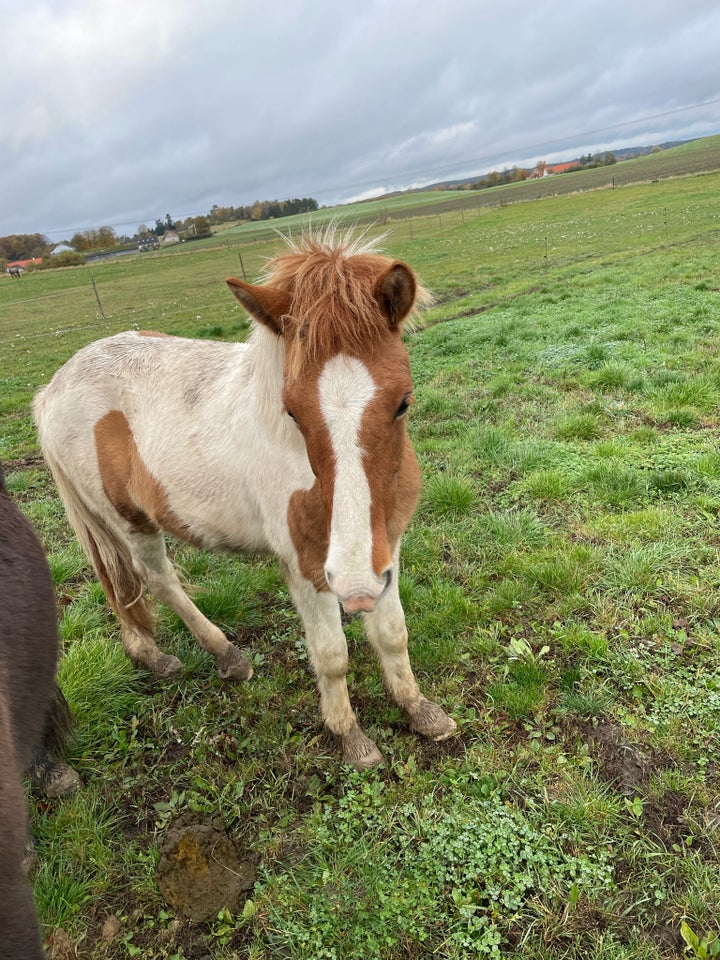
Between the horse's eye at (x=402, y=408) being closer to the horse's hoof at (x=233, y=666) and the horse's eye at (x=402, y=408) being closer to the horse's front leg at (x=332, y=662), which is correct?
the horse's front leg at (x=332, y=662)

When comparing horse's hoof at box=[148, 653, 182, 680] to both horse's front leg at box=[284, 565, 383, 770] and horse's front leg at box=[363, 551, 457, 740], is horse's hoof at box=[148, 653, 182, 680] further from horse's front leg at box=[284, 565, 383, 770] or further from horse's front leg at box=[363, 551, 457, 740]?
horse's front leg at box=[363, 551, 457, 740]

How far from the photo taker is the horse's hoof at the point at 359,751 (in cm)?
259

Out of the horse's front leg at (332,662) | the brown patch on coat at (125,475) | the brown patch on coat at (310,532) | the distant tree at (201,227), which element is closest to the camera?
the brown patch on coat at (310,532)

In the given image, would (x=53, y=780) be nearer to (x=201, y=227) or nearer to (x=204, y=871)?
(x=204, y=871)

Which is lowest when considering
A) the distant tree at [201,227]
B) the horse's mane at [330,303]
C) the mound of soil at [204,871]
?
the mound of soil at [204,871]

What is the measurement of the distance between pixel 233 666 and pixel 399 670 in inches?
42.1

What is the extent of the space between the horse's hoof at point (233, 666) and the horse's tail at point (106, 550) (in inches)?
A: 25.8

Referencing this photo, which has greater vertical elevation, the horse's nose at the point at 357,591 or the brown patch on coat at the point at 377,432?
the brown patch on coat at the point at 377,432

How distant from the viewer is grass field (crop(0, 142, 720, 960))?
200 cm

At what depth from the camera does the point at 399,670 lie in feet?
9.20

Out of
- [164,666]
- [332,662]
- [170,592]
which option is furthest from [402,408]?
[164,666]

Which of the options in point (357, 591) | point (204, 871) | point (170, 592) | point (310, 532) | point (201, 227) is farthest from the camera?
point (201, 227)

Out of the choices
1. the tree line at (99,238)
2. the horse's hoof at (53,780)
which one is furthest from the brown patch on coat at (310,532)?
the tree line at (99,238)

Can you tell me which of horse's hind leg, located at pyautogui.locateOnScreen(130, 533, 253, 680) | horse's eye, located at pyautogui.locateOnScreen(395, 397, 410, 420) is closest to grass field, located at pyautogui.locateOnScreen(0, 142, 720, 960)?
horse's hind leg, located at pyautogui.locateOnScreen(130, 533, 253, 680)
